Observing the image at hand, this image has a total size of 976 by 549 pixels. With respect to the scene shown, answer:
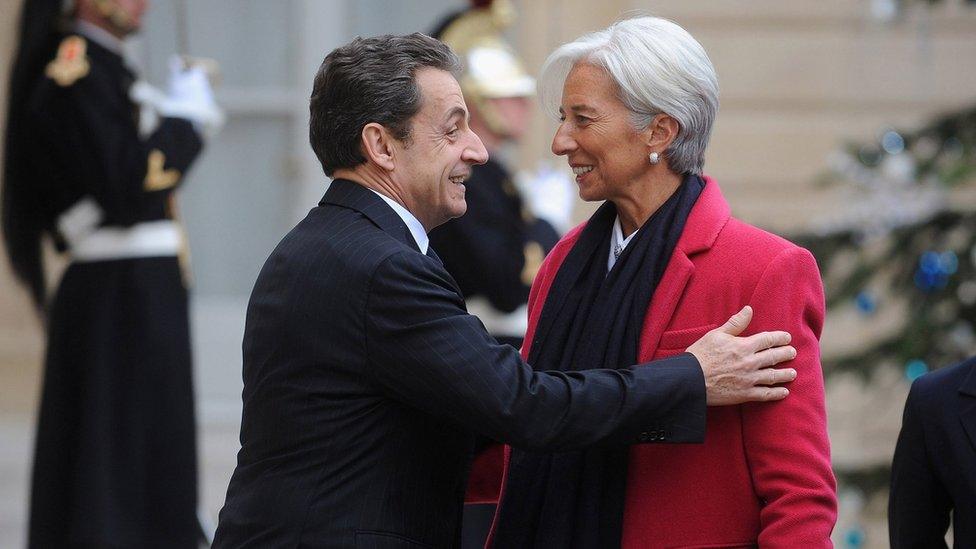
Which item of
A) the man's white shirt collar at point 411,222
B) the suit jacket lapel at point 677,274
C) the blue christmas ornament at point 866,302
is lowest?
the blue christmas ornament at point 866,302

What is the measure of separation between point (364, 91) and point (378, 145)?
97 mm

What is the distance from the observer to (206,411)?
7770 mm

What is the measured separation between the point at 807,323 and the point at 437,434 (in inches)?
25.4

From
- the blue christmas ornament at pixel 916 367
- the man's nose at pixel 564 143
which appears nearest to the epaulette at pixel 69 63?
the man's nose at pixel 564 143

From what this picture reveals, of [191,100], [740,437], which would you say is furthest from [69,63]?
[740,437]

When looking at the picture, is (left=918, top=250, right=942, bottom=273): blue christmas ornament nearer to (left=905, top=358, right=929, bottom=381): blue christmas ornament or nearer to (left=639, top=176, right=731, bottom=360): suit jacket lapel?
(left=905, top=358, right=929, bottom=381): blue christmas ornament

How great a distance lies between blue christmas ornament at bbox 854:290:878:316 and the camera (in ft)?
18.5

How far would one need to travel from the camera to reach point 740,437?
255 centimetres

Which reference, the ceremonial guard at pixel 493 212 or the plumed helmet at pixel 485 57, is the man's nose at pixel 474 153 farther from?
the plumed helmet at pixel 485 57

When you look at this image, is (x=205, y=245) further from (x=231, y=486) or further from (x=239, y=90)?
(x=231, y=486)

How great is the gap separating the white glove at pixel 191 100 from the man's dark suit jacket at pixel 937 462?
297 centimetres

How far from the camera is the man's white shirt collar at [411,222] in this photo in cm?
259

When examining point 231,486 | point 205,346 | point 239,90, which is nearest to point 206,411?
point 205,346

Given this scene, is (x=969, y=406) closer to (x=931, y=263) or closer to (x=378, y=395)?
(x=378, y=395)
